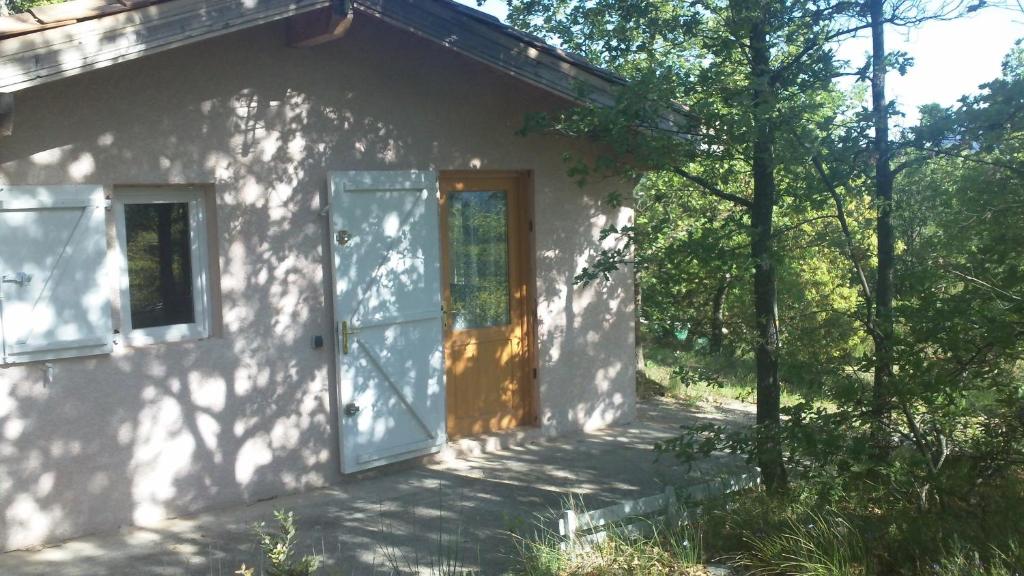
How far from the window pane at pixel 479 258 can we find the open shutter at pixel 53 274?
285 centimetres

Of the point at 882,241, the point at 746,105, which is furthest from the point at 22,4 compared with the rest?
the point at 882,241

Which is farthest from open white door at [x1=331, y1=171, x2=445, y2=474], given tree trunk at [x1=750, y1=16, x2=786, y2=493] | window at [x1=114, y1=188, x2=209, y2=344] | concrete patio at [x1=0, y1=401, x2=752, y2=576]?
tree trunk at [x1=750, y1=16, x2=786, y2=493]

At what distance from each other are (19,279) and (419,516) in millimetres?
2832

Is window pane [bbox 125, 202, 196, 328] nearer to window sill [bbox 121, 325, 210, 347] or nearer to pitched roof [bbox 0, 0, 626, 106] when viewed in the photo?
window sill [bbox 121, 325, 210, 347]

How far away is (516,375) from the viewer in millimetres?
→ 8133

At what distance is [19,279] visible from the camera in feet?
17.5

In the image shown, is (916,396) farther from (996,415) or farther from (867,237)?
(867,237)

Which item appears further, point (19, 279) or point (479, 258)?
point (479, 258)

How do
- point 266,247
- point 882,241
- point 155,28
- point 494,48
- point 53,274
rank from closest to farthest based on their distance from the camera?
point 155,28 → point 53,274 → point 882,241 → point 266,247 → point 494,48

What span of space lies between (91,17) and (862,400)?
4712mm

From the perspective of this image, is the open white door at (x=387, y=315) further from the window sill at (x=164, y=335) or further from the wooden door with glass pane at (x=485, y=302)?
the window sill at (x=164, y=335)

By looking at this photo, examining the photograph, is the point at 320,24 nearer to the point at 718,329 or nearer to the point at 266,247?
the point at 266,247

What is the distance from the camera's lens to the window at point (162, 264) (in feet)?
19.4

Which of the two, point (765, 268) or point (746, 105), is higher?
point (746, 105)
